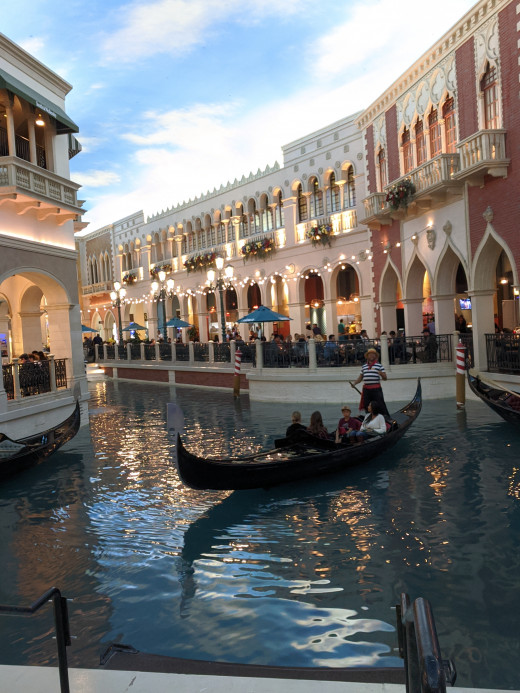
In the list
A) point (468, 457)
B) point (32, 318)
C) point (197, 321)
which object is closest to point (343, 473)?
point (468, 457)

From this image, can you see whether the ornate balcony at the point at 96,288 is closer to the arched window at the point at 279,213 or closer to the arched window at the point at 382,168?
the arched window at the point at 279,213

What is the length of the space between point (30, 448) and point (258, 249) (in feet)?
44.6

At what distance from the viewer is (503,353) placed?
1087cm

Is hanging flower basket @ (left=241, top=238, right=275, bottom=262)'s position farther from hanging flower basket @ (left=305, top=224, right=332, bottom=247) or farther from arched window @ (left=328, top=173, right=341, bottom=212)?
arched window @ (left=328, top=173, right=341, bottom=212)

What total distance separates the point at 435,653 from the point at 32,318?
12724mm

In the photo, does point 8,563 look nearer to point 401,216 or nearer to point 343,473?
point 343,473

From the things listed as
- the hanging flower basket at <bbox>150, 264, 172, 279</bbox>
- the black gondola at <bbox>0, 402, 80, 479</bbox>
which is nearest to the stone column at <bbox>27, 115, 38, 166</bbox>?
the black gondola at <bbox>0, 402, 80, 479</bbox>

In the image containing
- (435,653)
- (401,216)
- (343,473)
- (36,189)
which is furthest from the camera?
(401,216)

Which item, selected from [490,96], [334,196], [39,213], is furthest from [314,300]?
[39,213]

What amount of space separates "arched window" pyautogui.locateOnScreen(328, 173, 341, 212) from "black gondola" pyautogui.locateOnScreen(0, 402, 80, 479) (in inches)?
434

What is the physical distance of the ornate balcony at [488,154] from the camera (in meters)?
10.5

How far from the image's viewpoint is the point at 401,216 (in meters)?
14.5

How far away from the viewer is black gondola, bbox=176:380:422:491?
582cm

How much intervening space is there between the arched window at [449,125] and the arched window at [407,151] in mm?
1432
